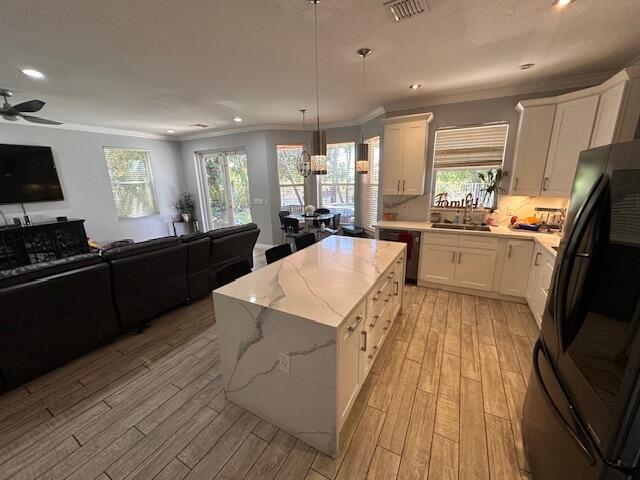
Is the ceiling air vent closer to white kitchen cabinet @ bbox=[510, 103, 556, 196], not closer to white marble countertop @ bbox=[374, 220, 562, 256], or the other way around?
white kitchen cabinet @ bbox=[510, 103, 556, 196]

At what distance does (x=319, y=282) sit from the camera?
1.83 meters

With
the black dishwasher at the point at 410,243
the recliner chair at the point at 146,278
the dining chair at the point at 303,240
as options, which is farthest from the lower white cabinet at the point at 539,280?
the recliner chair at the point at 146,278

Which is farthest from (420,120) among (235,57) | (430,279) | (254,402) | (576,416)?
(254,402)

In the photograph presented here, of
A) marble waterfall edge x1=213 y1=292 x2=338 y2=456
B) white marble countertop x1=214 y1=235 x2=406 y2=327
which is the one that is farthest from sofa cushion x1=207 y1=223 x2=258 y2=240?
marble waterfall edge x1=213 y1=292 x2=338 y2=456

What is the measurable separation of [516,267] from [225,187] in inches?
254

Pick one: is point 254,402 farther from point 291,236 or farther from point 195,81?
point 291,236

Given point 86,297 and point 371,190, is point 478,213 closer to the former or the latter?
point 371,190

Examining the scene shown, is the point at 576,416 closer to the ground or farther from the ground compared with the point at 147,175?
closer to the ground

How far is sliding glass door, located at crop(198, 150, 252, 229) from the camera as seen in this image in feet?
21.3

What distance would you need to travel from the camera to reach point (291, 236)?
544cm

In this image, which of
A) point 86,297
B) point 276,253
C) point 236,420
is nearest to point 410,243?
point 276,253

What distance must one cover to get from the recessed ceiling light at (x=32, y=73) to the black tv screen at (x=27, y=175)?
2660 mm

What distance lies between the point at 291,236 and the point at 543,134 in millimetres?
4257

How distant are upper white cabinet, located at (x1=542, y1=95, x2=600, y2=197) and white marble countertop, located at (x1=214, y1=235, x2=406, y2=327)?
219 cm
